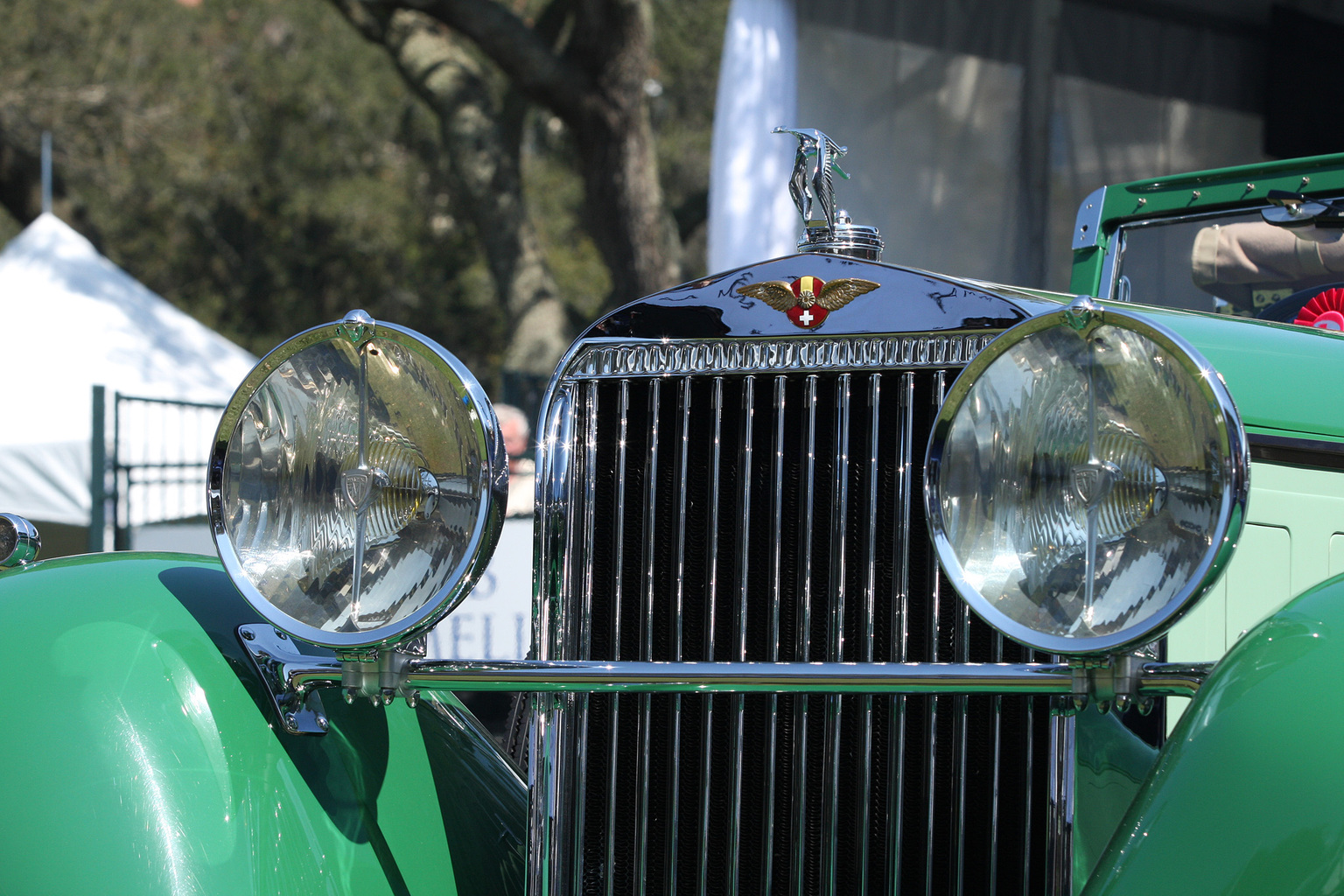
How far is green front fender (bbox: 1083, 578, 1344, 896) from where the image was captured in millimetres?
1212

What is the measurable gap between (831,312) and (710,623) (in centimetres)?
44

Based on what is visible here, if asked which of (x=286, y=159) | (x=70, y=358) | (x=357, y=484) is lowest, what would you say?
(x=357, y=484)

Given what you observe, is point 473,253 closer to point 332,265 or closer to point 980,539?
point 332,265

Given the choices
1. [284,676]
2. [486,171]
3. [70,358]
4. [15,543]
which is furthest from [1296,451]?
[486,171]

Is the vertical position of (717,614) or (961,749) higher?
(717,614)

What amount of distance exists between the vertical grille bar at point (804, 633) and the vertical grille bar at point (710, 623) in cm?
11

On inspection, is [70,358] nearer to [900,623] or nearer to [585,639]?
[585,639]

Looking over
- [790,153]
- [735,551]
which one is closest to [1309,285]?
[735,551]

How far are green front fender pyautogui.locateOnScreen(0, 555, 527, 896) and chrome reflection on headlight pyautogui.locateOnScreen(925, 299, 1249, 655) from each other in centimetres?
89

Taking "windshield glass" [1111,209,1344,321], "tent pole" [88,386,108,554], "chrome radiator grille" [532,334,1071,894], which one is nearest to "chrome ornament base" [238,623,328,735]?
"chrome radiator grille" [532,334,1071,894]

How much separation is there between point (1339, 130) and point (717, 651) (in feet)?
22.8

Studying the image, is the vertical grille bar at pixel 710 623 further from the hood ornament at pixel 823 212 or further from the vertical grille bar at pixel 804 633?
the hood ornament at pixel 823 212

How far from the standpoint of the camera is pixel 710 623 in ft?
5.85

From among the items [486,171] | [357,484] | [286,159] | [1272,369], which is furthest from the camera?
[286,159]
